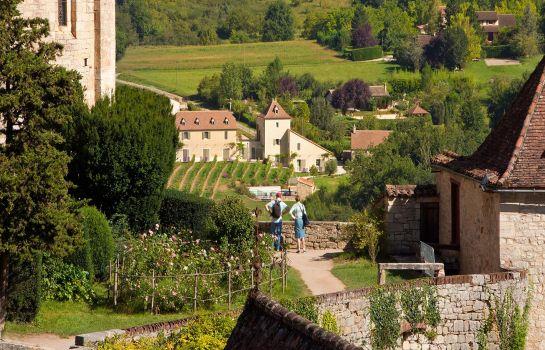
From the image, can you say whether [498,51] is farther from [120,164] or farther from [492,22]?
[120,164]

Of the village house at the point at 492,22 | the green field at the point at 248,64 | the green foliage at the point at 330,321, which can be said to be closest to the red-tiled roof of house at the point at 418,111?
the green field at the point at 248,64

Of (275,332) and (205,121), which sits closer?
(275,332)

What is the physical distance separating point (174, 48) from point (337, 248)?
152314 mm

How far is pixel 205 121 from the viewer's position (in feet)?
446

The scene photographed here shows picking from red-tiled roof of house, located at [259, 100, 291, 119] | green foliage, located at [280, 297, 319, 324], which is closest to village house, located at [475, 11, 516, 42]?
red-tiled roof of house, located at [259, 100, 291, 119]

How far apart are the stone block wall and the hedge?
160 metres

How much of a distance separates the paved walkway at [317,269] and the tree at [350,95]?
126243 millimetres

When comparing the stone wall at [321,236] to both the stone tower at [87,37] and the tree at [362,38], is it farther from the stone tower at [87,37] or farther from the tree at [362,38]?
the tree at [362,38]

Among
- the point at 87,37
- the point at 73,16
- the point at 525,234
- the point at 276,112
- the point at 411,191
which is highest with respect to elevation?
the point at 73,16

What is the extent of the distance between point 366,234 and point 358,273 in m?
0.91

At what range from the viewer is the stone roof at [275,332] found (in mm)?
10930

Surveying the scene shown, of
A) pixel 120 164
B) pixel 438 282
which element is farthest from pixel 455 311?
pixel 120 164

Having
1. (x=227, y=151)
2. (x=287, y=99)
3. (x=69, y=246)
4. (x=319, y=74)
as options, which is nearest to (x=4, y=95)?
(x=69, y=246)

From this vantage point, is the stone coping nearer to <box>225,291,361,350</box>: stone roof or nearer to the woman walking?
<box>225,291,361,350</box>: stone roof
